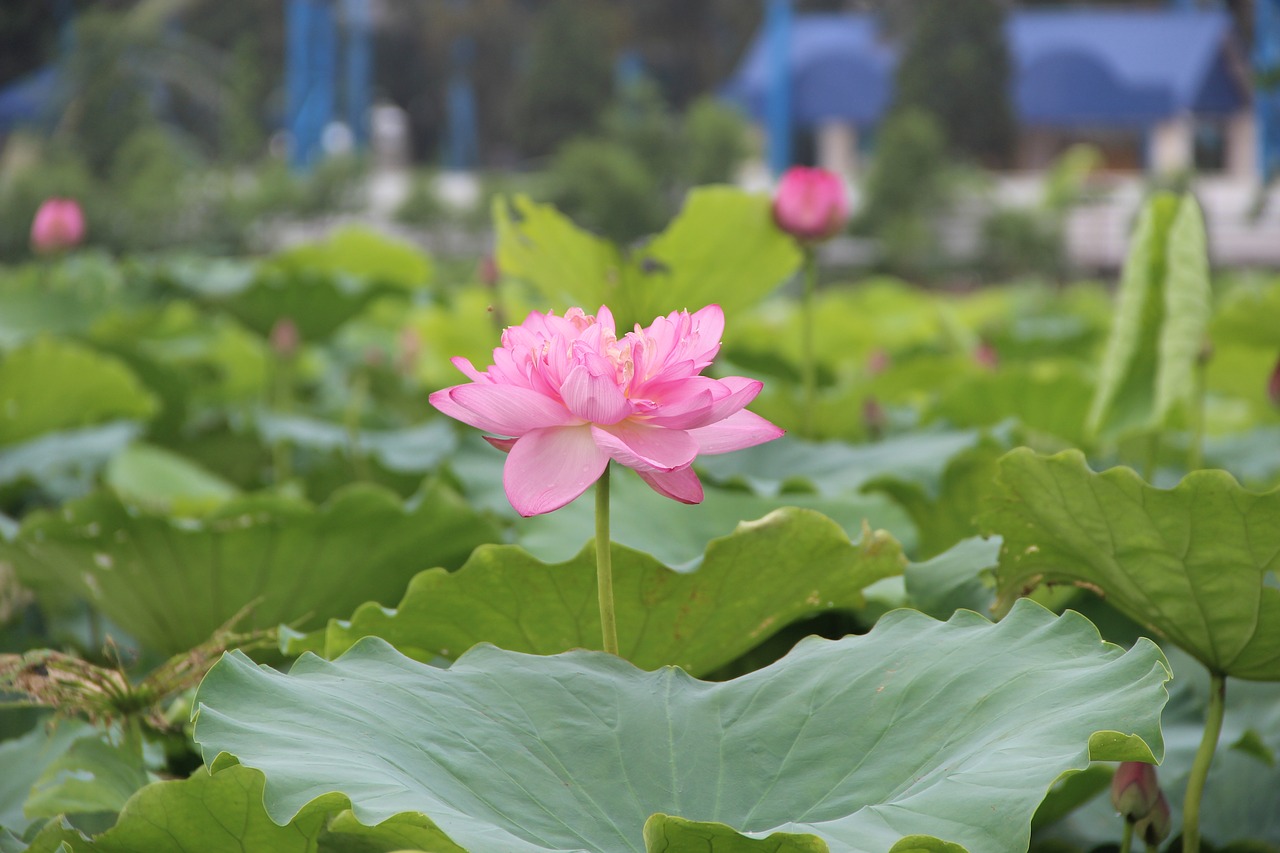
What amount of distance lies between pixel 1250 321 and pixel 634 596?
1037 millimetres

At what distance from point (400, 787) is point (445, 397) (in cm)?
16

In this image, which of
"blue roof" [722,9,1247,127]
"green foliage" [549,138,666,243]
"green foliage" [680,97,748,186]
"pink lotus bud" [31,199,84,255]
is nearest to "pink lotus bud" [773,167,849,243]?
"pink lotus bud" [31,199,84,255]

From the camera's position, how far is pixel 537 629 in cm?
70

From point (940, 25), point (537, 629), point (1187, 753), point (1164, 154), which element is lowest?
point (1164, 154)

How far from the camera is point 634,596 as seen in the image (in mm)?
699

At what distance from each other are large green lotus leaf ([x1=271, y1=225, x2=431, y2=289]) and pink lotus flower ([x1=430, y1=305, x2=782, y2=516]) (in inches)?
76.3

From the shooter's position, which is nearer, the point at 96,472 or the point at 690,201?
the point at 690,201

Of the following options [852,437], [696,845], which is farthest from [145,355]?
[696,845]

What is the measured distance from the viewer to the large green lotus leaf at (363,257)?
2447mm

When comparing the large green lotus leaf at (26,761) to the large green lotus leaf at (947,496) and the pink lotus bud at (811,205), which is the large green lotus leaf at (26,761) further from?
the pink lotus bud at (811,205)

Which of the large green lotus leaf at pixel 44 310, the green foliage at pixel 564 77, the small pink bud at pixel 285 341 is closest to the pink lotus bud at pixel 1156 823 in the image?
the small pink bud at pixel 285 341

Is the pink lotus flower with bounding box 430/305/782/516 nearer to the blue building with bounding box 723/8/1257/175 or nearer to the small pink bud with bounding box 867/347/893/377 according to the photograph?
the small pink bud with bounding box 867/347/893/377

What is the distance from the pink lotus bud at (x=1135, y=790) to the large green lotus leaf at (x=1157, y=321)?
459 mm

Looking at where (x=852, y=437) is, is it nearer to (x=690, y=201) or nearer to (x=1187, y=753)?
(x=690, y=201)
